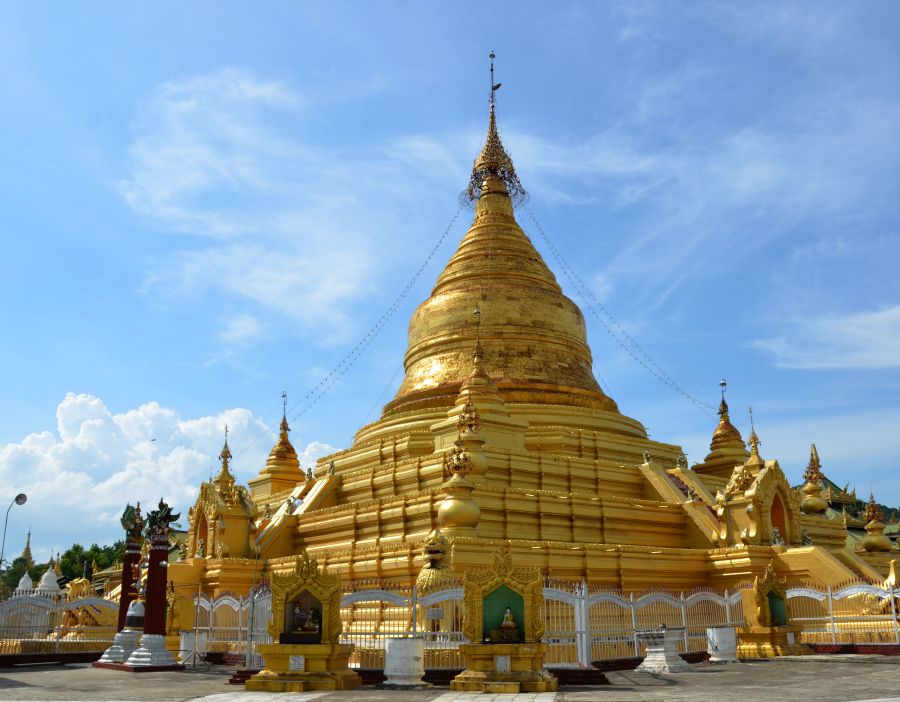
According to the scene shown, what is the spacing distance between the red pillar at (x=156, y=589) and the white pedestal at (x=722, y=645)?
12397mm

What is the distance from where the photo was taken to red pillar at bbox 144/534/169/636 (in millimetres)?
20234

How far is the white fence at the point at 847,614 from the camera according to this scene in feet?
68.0

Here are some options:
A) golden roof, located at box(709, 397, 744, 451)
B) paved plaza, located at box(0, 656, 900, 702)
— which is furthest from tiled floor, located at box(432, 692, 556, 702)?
golden roof, located at box(709, 397, 744, 451)

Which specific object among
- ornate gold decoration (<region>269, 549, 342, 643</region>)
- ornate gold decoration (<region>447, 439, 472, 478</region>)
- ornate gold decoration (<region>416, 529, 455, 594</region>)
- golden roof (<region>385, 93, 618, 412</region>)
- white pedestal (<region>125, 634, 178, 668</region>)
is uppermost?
golden roof (<region>385, 93, 618, 412</region>)

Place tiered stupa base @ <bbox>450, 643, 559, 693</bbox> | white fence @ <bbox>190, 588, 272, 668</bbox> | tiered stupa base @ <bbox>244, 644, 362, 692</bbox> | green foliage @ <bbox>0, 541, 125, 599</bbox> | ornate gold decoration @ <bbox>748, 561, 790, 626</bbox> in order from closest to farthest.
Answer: tiered stupa base @ <bbox>450, 643, 559, 693</bbox> → tiered stupa base @ <bbox>244, 644, 362, 692</bbox> → white fence @ <bbox>190, 588, 272, 668</bbox> → ornate gold decoration @ <bbox>748, 561, 790, 626</bbox> → green foliage @ <bbox>0, 541, 125, 599</bbox>

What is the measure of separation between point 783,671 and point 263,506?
2336 centimetres

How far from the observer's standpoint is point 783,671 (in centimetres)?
1647

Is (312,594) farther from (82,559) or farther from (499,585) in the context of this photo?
(82,559)

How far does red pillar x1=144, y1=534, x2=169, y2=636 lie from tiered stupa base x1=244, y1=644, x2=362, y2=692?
6664mm

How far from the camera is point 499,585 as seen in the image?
14.7 meters

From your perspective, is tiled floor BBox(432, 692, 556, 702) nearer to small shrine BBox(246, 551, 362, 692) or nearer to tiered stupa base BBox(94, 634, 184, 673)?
small shrine BBox(246, 551, 362, 692)

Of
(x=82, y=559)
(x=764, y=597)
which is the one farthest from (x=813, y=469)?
(x=82, y=559)

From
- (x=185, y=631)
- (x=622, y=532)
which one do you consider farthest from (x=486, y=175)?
(x=185, y=631)

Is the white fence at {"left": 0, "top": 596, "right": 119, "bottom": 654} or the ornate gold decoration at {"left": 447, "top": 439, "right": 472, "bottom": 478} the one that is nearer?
the white fence at {"left": 0, "top": 596, "right": 119, "bottom": 654}
